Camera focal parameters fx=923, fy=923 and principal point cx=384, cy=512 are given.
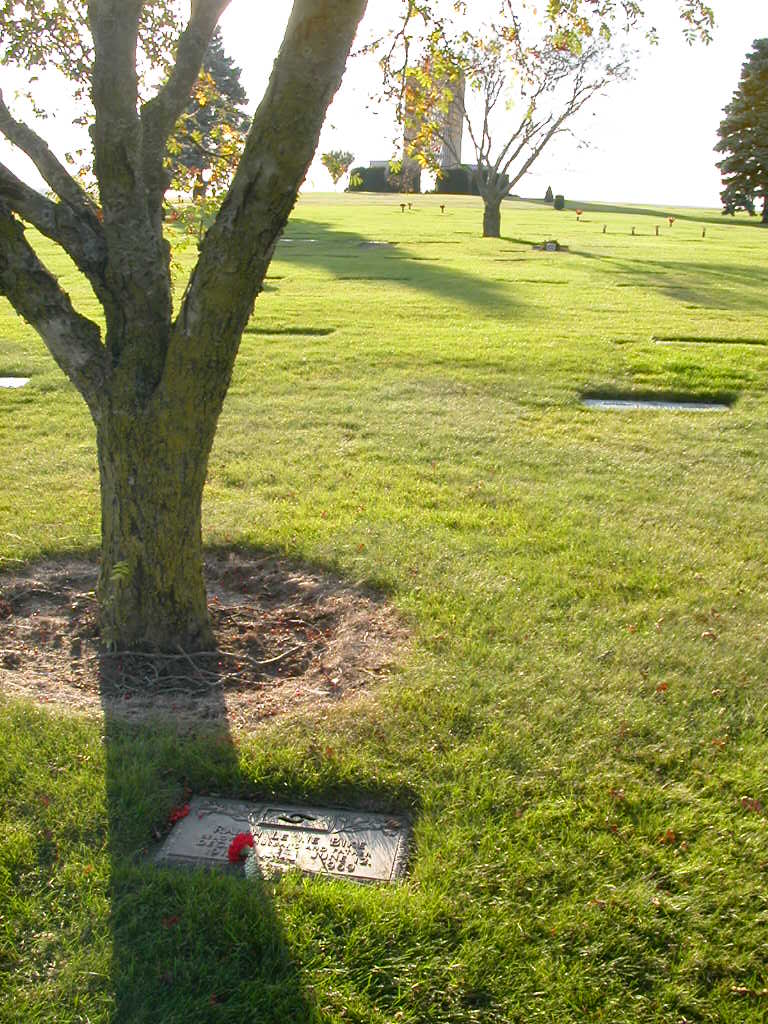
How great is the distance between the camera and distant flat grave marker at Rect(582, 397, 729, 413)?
8.66m

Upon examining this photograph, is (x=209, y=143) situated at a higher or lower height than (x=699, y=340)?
higher

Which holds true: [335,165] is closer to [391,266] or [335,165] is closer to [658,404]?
[658,404]

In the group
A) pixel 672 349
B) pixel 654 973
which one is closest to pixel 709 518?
pixel 654 973

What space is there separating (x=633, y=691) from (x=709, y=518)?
236cm

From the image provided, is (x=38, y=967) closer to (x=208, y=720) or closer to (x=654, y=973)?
(x=208, y=720)

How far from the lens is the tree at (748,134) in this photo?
162ft

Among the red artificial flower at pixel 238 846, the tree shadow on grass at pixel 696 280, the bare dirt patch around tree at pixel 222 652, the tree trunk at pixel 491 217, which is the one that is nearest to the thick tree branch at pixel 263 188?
the bare dirt patch around tree at pixel 222 652

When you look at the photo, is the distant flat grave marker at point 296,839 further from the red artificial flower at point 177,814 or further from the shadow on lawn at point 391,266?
the shadow on lawn at point 391,266

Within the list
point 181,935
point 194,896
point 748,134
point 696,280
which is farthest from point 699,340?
point 748,134

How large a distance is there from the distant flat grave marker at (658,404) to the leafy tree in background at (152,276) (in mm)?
4797

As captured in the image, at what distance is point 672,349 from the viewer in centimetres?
1081

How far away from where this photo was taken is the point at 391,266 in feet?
66.5

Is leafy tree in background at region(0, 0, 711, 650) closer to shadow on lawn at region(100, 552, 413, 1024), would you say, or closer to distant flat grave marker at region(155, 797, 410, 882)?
shadow on lawn at region(100, 552, 413, 1024)

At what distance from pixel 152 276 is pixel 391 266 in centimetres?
1709
